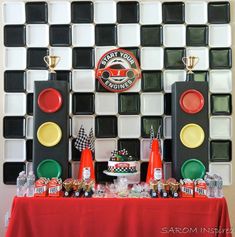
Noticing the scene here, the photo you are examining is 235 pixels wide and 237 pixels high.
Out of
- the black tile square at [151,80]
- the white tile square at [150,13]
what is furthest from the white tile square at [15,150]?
the white tile square at [150,13]

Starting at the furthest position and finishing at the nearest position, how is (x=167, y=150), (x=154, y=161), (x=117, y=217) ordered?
(x=167, y=150) < (x=154, y=161) < (x=117, y=217)

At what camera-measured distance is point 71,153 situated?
236 centimetres

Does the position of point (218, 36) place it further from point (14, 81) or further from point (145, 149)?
point (14, 81)

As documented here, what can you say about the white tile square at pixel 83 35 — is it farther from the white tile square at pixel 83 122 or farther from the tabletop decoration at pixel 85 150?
the tabletop decoration at pixel 85 150

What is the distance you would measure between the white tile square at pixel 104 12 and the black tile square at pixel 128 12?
0.05 m

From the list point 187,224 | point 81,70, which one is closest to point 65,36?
point 81,70

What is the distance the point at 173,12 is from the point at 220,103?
31.4 inches

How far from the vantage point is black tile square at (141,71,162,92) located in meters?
2.39

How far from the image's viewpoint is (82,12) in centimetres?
240

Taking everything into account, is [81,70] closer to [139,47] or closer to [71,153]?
[139,47]

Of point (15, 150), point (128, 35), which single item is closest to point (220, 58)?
point (128, 35)

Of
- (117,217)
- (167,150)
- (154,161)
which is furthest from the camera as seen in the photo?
(167,150)

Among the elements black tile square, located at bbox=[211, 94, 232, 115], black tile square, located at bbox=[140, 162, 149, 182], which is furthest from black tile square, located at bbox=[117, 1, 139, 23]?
black tile square, located at bbox=[140, 162, 149, 182]

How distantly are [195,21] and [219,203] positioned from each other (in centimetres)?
138
